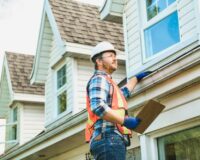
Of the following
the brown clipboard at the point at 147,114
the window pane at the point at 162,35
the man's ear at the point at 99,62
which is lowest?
the brown clipboard at the point at 147,114

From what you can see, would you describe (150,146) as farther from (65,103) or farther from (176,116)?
(65,103)

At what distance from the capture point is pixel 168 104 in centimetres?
569

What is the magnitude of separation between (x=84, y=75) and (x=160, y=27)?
151 inches

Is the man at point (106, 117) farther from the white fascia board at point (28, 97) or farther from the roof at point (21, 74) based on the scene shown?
the roof at point (21, 74)

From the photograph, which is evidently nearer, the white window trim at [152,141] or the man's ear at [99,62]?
the man's ear at [99,62]

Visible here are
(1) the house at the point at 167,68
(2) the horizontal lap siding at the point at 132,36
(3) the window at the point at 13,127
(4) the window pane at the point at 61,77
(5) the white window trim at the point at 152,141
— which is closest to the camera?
(1) the house at the point at 167,68

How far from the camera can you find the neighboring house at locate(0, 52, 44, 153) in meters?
14.0

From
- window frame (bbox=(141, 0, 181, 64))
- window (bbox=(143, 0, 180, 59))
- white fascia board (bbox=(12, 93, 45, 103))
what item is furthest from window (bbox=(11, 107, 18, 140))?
window (bbox=(143, 0, 180, 59))

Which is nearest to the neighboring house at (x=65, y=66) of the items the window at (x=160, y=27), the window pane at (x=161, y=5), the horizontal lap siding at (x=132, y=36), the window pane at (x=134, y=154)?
the window pane at (x=134, y=154)

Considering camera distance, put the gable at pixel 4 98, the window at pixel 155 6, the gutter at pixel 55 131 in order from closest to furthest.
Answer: the window at pixel 155 6 < the gutter at pixel 55 131 < the gable at pixel 4 98

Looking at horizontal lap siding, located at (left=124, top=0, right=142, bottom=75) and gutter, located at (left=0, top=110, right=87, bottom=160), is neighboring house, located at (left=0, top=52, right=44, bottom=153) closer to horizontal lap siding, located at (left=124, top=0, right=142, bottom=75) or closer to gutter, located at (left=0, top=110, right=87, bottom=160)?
gutter, located at (left=0, top=110, right=87, bottom=160)

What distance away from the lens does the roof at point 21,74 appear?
1410 centimetres

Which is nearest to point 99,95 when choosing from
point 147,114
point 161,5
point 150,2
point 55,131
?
point 147,114

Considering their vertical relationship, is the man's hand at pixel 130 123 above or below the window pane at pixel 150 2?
below
